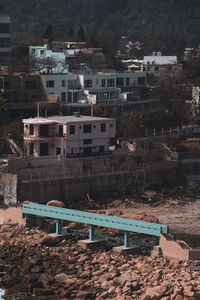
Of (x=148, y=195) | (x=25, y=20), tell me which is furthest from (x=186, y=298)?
(x=25, y=20)

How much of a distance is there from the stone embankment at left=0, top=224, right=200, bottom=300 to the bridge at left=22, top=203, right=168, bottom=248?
1.22 meters

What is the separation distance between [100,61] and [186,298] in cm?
6169

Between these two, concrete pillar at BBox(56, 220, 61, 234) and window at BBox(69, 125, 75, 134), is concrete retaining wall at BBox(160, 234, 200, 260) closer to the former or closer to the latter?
concrete pillar at BBox(56, 220, 61, 234)

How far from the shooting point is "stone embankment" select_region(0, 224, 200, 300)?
4694 centimetres

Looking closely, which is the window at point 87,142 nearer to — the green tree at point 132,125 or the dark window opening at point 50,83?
the green tree at point 132,125

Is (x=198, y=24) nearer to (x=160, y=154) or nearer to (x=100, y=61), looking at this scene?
(x=100, y=61)

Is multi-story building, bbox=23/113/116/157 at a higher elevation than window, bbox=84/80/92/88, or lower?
Result: lower

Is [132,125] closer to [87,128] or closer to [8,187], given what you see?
[87,128]

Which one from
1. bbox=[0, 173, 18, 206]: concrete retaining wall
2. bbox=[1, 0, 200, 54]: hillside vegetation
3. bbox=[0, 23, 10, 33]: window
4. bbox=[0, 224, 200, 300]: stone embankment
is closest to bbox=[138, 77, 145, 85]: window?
bbox=[0, 23, 10, 33]: window

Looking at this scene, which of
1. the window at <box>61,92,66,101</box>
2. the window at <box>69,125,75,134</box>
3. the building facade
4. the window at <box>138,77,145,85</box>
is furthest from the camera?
the window at <box>138,77,145,85</box>

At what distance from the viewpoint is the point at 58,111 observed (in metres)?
82.9

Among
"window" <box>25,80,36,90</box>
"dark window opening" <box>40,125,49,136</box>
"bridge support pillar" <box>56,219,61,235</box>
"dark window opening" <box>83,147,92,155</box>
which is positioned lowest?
"bridge support pillar" <box>56,219,61,235</box>

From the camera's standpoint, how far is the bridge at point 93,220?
5231 cm

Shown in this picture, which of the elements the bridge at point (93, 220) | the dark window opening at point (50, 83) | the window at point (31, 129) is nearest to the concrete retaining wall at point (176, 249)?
the bridge at point (93, 220)
